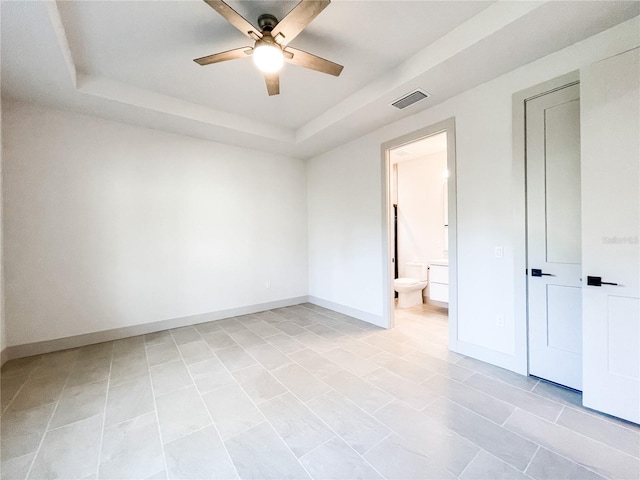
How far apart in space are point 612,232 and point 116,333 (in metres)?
5.01

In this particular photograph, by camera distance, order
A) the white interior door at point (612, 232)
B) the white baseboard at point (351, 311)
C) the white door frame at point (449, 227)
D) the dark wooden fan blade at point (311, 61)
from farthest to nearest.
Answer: the white baseboard at point (351, 311) → the white door frame at point (449, 227) → the dark wooden fan blade at point (311, 61) → the white interior door at point (612, 232)

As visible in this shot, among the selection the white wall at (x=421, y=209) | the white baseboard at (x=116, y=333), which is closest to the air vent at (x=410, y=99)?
the white wall at (x=421, y=209)

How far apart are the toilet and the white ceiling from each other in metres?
2.72

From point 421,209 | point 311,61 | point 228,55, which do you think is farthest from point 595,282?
point 421,209

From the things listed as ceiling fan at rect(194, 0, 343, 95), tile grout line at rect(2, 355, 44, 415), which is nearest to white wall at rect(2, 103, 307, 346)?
tile grout line at rect(2, 355, 44, 415)

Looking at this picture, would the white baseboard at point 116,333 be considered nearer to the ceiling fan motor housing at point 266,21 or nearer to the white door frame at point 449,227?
the white door frame at point 449,227

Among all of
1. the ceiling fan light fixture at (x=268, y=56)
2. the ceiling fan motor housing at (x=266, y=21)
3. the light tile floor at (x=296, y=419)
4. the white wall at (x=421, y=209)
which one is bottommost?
the light tile floor at (x=296, y=419)

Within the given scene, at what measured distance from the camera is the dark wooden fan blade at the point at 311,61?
2010 mm

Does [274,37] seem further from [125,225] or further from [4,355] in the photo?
[4,355]

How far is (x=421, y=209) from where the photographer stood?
17.0ft

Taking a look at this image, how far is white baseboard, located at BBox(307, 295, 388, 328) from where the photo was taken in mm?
3658

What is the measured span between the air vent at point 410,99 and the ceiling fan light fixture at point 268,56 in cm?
145

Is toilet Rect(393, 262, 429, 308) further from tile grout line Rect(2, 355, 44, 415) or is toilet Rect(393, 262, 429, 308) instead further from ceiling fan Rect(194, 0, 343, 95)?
tile grout line Rect(2, 355, 44, 415)

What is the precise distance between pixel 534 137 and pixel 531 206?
0.60 m
